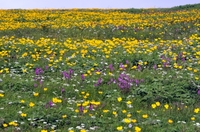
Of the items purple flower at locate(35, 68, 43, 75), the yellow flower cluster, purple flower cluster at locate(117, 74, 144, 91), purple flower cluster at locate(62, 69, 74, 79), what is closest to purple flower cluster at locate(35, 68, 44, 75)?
purple flower at locate(35, 68, 43, 75)

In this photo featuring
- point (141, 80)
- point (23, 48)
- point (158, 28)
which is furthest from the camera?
point (158, 28)

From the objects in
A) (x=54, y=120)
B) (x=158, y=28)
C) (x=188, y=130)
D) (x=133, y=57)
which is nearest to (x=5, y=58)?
(x=133, y=57)

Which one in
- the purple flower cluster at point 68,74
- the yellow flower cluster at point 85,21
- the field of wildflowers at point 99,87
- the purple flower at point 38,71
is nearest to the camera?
the field of wildflowers at point 99,87

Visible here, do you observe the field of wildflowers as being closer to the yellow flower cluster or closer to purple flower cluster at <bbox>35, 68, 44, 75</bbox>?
purple flower cluster at <bbox>35, 68, 44, 75</bbox>

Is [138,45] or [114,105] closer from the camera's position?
[114,105]

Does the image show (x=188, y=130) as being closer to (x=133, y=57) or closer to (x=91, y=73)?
(x=91, y=73)

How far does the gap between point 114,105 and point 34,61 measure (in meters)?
5.47

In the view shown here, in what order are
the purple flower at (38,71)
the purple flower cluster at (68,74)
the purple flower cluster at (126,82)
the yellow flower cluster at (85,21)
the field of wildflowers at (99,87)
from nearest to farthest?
the field of wildflowers at (99,87) → the purple flower cluster at (126,82) → the purple flower cluster at (68,74) → the purple flower at (38,71) → the yellow flower cluster at (85,21)

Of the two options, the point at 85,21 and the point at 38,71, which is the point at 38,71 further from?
the point at 85,21

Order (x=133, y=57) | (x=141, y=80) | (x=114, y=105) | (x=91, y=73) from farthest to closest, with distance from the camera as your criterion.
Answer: (x=133, y=57)
(x=91, y=73)
(x=141, y=80)
(x=114, y=105)

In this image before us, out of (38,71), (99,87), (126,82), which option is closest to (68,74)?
(38,71)

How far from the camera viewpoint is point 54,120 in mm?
7730

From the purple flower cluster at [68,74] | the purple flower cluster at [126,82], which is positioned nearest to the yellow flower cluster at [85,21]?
the purple flower cluster at [68,74]

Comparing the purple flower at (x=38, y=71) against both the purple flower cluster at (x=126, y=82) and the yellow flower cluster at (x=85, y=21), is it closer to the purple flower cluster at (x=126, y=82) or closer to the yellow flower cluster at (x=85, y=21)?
the purple flower cluster at (x=126, y=82)
